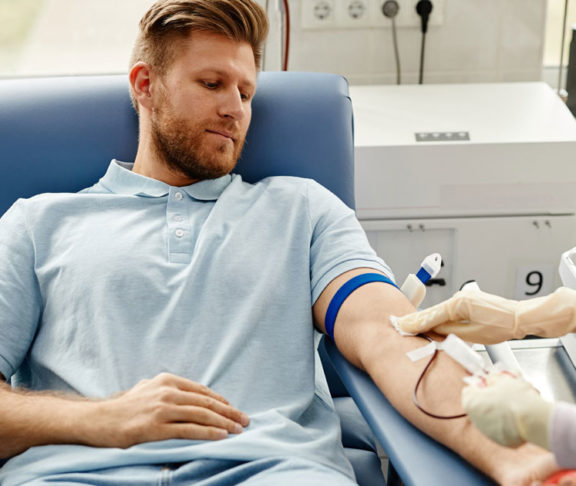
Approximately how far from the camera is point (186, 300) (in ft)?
4.19

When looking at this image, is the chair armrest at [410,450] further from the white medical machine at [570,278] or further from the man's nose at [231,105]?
the man's nose at [231,105]

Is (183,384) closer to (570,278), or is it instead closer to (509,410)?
(509,410)

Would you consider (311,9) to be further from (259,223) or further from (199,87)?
(259,223)

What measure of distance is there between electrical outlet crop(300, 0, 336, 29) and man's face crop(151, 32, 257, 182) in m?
0.86

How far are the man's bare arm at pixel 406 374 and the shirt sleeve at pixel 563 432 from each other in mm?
66

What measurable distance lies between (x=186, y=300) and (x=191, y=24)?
51 centimetres

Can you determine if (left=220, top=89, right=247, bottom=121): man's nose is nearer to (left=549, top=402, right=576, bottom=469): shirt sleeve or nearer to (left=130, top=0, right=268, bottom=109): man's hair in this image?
(left=130, top=0, right=268, bottom=109): man's hair

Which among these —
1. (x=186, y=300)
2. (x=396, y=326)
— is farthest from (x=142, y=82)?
(x=396, y=326)

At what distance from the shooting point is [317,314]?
1301 millimetres

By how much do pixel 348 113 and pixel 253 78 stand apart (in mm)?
228

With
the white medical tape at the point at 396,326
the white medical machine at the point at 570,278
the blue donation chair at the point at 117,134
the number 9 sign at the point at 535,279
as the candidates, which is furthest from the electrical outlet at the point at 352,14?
the white medical tape at the point at 396,326

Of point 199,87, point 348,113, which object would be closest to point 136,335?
point 199,87

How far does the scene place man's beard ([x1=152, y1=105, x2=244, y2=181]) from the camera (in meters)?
1.43

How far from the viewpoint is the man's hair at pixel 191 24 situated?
1.41 meters
